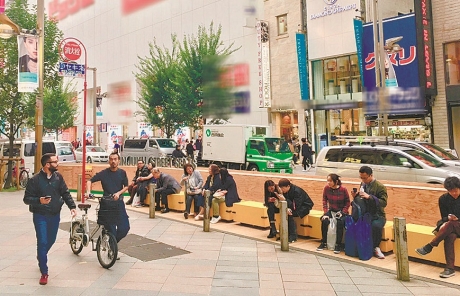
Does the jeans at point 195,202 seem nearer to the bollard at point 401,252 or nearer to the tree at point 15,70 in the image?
the bollard at point 401,252

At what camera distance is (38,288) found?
5359 mm

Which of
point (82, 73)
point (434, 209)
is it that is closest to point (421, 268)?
point (434, 209)

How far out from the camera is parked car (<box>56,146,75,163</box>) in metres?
21.1

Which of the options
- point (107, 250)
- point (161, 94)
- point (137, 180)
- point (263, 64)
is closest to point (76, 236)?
point (107, 250)

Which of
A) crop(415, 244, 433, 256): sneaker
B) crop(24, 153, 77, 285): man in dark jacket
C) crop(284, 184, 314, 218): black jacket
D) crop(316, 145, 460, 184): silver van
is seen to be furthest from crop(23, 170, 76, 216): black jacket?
crop(316, 145, 460, 184): silver van

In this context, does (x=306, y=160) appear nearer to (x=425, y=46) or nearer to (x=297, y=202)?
(x=425, y=46)

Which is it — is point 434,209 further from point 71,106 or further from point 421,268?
point 71,106

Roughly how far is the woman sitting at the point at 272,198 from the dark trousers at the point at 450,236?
2.80 metres

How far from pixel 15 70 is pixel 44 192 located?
14.3 metres

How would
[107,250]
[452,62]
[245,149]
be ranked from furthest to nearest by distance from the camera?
[245,149], [452,62], [107,250]

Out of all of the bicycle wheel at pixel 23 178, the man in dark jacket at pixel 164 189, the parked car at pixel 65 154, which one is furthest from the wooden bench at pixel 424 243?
the parked car at pixel 65 154

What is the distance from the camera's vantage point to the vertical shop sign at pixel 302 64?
26.3 metres

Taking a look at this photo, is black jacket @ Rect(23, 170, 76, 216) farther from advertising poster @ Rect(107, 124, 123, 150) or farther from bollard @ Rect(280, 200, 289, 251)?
advertising poster @ Rect(107, 124, 123, 150)

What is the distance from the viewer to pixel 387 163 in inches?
466
